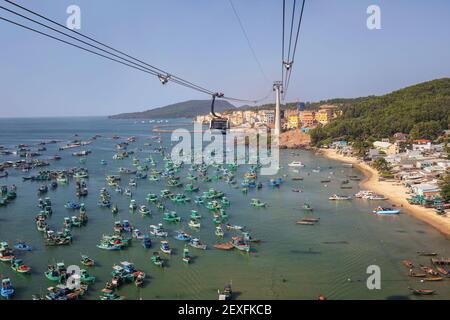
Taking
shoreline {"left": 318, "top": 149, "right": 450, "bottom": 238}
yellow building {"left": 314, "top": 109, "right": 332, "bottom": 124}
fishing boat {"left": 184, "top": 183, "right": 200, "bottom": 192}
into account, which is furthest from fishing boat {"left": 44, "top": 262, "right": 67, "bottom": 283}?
yellow building {"left": 314, "top": 109, "right": 332, "bottom": 124}

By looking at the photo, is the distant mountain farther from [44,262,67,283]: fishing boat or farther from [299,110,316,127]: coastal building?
[44,262,67,283]: fishing boat

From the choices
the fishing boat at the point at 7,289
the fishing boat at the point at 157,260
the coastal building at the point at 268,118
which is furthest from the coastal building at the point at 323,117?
the fishing boat at the point at 7,289

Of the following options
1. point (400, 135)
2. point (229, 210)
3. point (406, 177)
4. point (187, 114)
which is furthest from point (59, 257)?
point (187, 114)

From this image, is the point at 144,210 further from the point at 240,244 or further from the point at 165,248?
the point at 240,244

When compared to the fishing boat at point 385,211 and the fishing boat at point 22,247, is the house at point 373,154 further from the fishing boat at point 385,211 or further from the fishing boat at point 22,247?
the fishing boat at point 22,247

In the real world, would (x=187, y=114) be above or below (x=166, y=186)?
above

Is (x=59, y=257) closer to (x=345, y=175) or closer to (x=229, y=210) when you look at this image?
(x=229, y=210)

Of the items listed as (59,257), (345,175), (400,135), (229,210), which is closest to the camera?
(59,257)
